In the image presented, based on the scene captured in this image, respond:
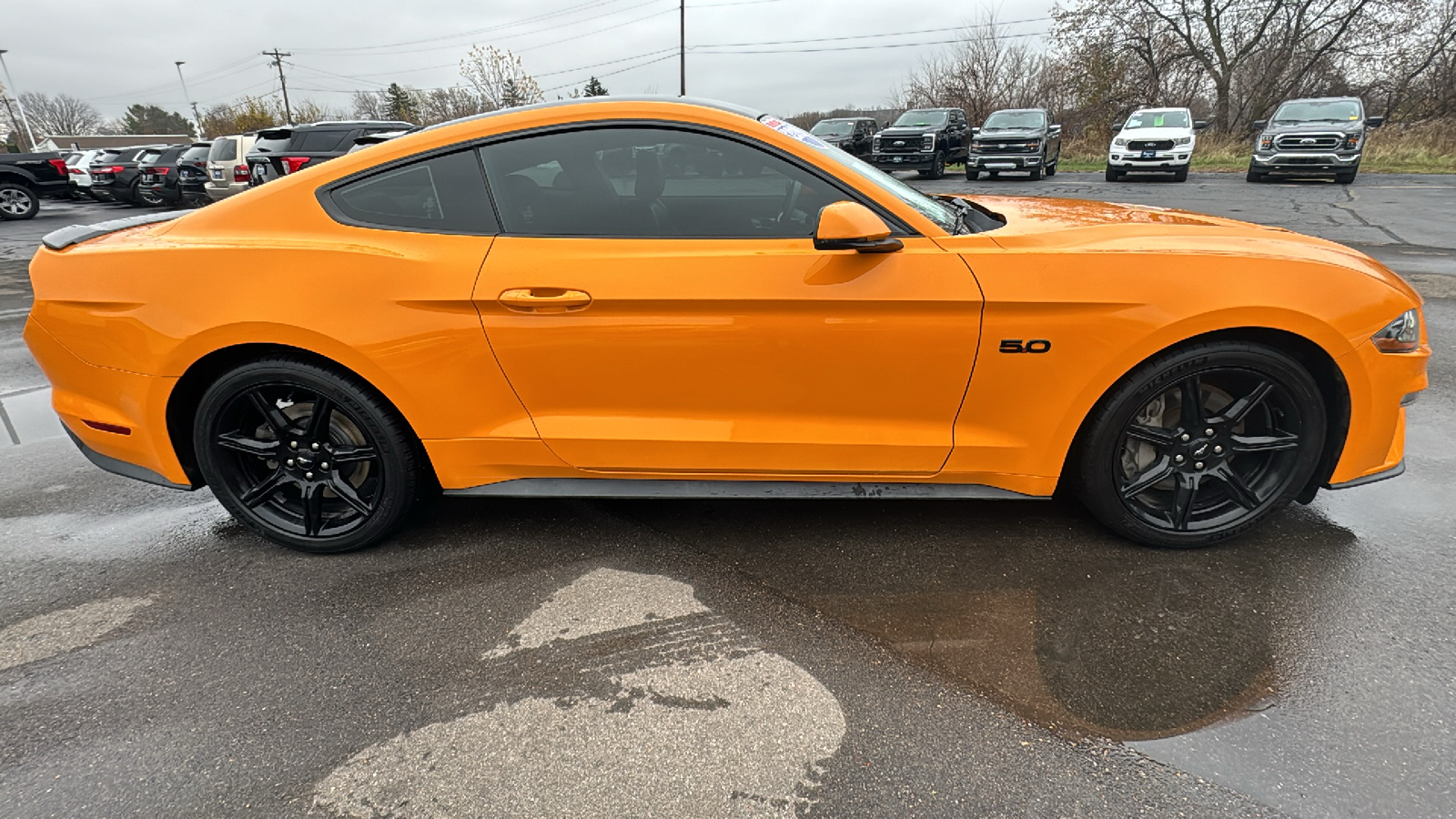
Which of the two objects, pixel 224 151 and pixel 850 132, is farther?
pixel 850 132

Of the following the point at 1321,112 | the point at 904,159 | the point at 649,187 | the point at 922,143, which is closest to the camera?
the point at 649,187

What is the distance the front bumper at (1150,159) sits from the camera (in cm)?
1730

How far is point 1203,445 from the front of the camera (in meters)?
2.53

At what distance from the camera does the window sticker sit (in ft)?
8.23

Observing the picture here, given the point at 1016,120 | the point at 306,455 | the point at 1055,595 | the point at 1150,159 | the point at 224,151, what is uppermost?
the point at 1016,120

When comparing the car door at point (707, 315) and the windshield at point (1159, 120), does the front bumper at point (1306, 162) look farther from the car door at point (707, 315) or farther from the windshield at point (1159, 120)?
the car door at point (707, 315)

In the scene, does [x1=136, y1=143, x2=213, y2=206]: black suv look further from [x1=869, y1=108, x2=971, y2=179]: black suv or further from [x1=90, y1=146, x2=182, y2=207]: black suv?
[x1=869, y1=108, x2=971, y2=179]: black suv

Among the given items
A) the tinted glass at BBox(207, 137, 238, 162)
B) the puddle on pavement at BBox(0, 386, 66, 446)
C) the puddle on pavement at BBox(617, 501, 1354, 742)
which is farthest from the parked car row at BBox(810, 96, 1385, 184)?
the puddle on pavement at BBox(617, 501, 1354, 742)

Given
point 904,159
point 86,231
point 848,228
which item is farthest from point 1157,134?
point 86,231

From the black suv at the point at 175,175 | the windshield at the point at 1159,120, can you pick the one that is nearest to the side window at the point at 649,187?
the black suv at the point at 175,175

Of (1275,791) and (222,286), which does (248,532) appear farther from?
(1275,791)

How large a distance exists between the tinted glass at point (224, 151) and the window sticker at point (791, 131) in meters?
15.8

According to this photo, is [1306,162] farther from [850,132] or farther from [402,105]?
[402,105]

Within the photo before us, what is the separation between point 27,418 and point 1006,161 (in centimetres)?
1887
